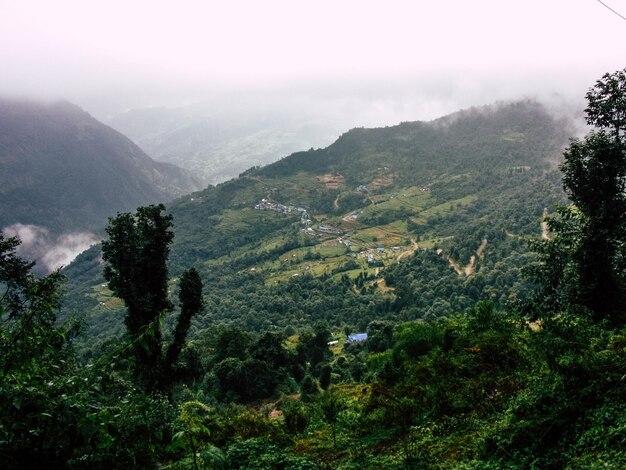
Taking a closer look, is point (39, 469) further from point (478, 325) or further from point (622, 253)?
point (478, 325)

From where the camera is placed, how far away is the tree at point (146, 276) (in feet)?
57.1

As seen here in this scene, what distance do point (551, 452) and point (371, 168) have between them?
570ft

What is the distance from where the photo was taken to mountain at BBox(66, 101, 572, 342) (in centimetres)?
7669

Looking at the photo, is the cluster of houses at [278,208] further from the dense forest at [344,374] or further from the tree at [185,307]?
the tree at [185,307]

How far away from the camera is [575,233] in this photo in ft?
51.1

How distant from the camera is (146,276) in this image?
1820 cm

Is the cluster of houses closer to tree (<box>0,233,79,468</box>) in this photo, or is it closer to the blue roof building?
the blue roof building

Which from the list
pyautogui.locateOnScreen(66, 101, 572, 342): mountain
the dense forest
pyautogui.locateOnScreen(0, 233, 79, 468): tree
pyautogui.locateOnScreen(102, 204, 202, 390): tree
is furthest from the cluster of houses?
pyautogui.locateOnScreen(0, 233, 79, 468): tree

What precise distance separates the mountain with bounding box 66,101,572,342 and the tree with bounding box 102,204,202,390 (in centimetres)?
2424

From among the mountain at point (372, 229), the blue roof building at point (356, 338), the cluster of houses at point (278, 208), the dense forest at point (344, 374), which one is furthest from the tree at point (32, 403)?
the cluster of houses at point (278, 208)

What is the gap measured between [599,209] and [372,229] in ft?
365

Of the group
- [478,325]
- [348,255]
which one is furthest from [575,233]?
[348,255]

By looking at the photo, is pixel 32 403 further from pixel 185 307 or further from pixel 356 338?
pixel 356 338

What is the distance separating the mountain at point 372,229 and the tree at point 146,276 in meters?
24.2
